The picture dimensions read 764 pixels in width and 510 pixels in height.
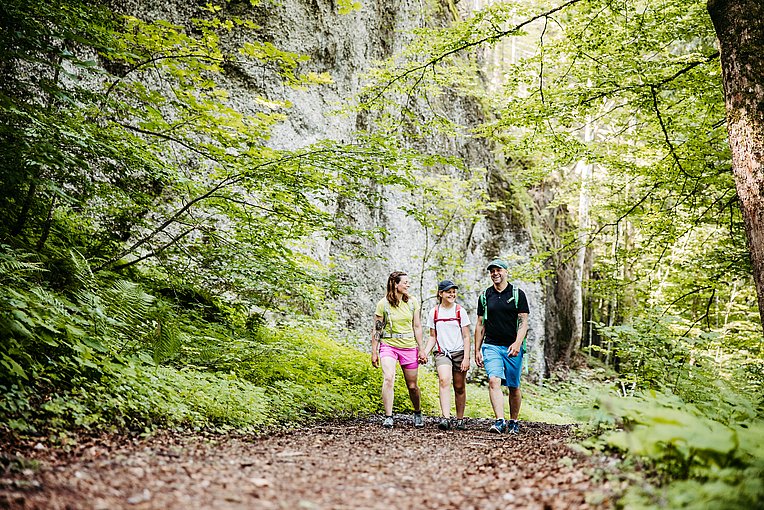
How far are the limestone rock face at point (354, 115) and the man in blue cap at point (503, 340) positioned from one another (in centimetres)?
192

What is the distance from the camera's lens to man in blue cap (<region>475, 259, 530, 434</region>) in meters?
6.66

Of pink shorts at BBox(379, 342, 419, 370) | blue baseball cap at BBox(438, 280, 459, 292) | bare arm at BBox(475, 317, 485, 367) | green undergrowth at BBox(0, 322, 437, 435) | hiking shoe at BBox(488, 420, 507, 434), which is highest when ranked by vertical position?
blue baseball cap at BBox(438, 280, 459, 292)

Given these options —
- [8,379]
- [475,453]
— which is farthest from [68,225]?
[475,453]

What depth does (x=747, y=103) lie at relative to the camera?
477 cm

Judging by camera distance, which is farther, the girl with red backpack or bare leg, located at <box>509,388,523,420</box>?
the girl with red backpack

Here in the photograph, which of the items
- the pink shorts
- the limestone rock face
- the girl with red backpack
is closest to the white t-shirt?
the girl with red backpack

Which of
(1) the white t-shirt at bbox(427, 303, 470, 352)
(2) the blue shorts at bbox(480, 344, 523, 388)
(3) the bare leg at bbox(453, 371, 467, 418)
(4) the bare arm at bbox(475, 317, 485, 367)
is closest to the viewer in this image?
(2) the blue shorts at bbox(480, 344, 523, 388)

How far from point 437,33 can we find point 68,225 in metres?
5.72

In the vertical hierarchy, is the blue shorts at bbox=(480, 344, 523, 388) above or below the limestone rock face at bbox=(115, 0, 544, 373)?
below

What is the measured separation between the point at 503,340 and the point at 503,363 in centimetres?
31

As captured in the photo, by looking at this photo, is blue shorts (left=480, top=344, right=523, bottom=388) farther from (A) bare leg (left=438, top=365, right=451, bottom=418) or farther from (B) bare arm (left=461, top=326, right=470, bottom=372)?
(A) bare leg (left=438, top=365, right=451, bottom=418)

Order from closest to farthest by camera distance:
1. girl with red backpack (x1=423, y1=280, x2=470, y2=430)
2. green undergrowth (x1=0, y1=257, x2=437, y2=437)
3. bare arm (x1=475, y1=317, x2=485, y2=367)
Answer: green undergrowth (x1=0, y1=257, x2=437, y2=437) → bare arm (x1=475, y1=317, x2=485, y2=367) → girl with red backpack (x1=423, y1=280, x2=470, y2=430)

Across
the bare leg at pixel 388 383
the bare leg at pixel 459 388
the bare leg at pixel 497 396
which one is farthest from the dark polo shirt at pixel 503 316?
the bare leg at pixel 388 383

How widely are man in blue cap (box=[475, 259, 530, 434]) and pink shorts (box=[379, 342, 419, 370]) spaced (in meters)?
0.92
